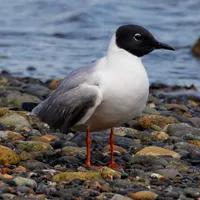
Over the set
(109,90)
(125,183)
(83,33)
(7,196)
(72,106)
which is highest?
(109,90)

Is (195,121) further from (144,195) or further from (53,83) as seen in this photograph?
(144,195)

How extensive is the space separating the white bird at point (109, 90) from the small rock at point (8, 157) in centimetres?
52

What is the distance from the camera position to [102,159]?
7.30 m

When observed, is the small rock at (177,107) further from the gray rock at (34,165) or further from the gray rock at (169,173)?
the gray rock at (34,165)

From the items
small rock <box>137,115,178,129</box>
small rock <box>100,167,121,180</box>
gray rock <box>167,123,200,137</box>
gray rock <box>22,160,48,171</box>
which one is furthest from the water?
small rock <box>100,167,121,180</box>

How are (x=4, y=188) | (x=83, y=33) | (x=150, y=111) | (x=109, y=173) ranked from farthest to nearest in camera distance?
(x=83, y=33), (x=150, y=111), (x=109, y=173), (x=4, y=188)

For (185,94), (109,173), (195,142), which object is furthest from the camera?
(185,94)

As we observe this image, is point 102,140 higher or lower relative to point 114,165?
lower

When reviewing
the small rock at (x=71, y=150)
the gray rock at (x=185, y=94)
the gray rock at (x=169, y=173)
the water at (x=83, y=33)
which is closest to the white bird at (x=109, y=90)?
the small rock at (x=71, y=150)

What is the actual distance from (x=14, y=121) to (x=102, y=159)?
4.72ft

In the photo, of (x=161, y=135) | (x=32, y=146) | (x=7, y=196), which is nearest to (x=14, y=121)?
(x=32, y=146)

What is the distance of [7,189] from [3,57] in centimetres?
992

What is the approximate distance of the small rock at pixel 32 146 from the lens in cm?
721

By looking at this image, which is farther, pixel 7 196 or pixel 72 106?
pixel 72 106
